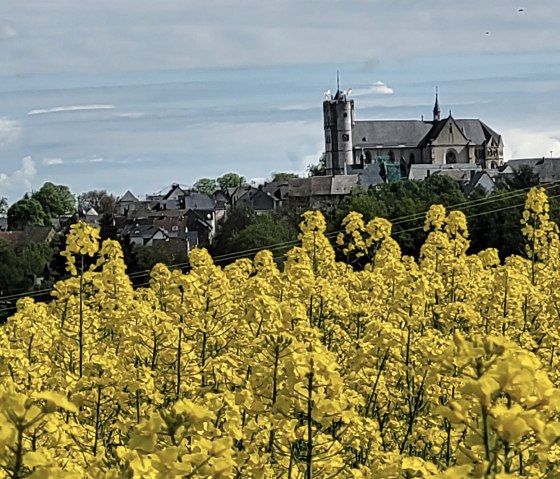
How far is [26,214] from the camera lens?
110 meters

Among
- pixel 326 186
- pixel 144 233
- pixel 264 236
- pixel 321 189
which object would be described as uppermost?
pixel 326 186

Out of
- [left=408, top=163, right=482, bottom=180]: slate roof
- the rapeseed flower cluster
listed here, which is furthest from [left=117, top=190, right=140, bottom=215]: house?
the rapeseed flower cluster

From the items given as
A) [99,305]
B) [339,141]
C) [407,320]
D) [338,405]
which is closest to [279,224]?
[99,305]

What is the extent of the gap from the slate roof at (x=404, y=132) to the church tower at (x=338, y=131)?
178 cm

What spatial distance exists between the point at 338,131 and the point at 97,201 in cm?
2946

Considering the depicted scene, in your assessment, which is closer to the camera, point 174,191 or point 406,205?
point 406,205

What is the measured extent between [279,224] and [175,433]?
4799 cm

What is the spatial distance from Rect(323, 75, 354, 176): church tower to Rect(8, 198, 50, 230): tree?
99.4 ft

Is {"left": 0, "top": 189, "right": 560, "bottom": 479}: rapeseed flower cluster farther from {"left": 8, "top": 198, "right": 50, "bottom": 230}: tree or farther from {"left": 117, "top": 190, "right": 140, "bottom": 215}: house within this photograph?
{"left": 117, "top": 190, "right": 140, "bottom": 215}: house

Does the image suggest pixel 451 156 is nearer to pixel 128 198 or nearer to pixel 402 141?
pixel 402 141

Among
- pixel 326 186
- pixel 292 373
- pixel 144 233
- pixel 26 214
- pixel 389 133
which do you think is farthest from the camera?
pixel 389 133

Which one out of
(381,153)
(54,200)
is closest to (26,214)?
(54,200)

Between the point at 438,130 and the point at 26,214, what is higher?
the point at 438,130

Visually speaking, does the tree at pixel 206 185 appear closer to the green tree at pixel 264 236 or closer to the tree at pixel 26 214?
the tree at pixel 26 214
